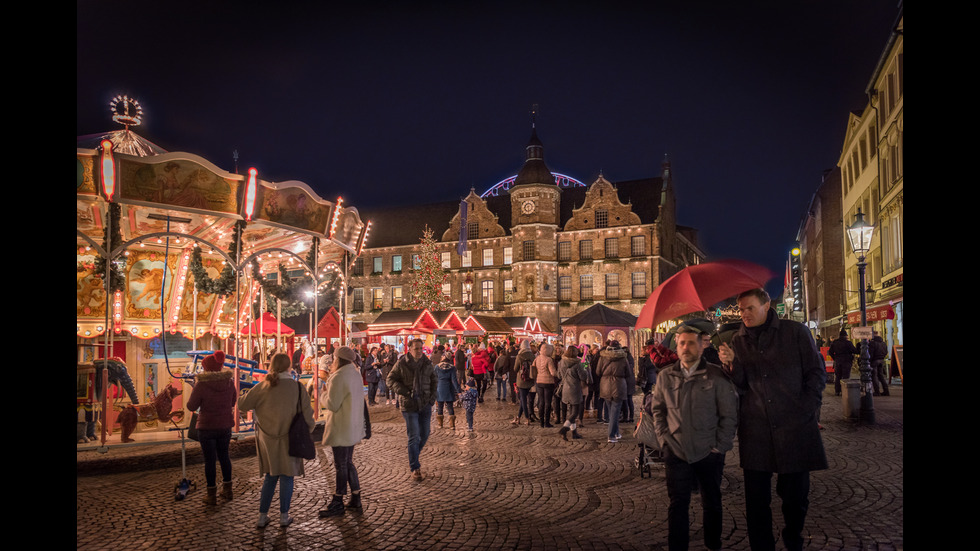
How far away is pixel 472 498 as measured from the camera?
6645 mm

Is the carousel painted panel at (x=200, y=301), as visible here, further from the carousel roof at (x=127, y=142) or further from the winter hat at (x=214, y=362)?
the winter hat at (x=214, y=362)

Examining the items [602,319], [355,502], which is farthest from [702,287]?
[602,319]

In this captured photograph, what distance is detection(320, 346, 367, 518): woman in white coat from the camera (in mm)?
6188

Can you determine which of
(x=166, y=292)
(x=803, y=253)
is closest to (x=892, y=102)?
(x=166, y=292)

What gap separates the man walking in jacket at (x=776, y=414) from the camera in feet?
13.2

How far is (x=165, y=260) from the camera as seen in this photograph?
11.7m

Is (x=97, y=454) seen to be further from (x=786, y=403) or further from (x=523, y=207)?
(x=523, y=207)

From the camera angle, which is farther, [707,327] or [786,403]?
[707,327]

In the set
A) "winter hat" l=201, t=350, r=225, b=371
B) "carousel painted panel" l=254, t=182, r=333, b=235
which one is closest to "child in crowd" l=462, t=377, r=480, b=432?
"carousel painted panel" l=254, t=182, r=333, b=235

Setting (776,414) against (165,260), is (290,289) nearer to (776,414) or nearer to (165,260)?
(165,260)

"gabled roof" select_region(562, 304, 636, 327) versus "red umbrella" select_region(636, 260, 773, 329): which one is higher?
"red umbrella" select_region(636, 260, 773, 329)

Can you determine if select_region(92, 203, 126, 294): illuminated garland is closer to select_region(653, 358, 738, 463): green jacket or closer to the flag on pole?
select_region(653, 358, 738, 463): green jacket

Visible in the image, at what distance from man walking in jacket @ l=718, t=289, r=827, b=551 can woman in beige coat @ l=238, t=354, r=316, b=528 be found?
3.82m

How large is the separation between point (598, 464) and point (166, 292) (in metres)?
8.99
